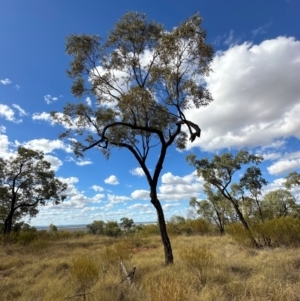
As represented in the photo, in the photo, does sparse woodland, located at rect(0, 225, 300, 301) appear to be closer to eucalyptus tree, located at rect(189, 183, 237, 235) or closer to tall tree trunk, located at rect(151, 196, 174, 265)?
tall tree trunk, located at rect(151, 196, 174, 265)

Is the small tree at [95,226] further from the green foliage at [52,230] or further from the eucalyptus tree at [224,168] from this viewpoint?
the eucalyptus tree at [224,168]

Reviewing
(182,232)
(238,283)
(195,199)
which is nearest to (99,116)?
(238,283)

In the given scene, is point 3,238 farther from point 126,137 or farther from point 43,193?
point 126,137

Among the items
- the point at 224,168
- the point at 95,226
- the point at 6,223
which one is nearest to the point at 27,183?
the point at 6,223

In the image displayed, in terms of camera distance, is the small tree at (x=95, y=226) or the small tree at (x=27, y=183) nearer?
the small tree at (x=27, y=183)

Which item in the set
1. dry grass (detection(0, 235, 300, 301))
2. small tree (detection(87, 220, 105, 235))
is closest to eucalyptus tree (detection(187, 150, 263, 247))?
dry grass (detection(0, 235, 300, 301))

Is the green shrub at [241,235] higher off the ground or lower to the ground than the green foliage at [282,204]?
lower

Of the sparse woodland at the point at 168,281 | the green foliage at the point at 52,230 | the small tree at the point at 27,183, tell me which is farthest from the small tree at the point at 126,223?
the sparse woodland at the point at 168,281

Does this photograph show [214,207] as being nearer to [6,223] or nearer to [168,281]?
[6,223]

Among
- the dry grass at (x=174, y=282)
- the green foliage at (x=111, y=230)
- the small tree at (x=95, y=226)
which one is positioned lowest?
the dry grass at (x=174, y=282)

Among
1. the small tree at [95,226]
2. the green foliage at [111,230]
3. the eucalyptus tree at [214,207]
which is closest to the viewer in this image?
the eucalyptus tree at [214,207]

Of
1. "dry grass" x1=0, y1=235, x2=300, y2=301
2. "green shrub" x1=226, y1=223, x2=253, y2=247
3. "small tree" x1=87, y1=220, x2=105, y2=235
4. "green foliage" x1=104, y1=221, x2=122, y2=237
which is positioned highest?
"small tree" x1=87, y1=220, x2=105, y2=235

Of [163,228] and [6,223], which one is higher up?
[6,223]

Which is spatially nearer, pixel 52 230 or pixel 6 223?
pixel 6 223
